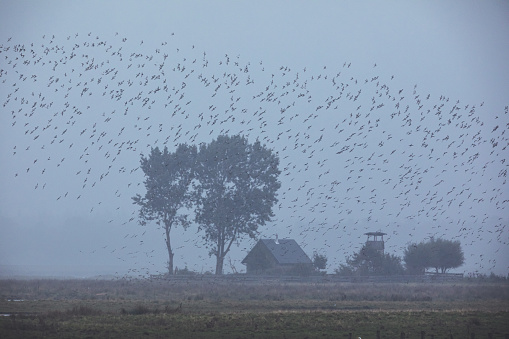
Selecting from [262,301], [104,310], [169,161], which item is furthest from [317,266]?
[104,310]

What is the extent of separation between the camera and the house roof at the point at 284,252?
386 ft

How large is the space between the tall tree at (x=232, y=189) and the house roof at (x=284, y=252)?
126 inches

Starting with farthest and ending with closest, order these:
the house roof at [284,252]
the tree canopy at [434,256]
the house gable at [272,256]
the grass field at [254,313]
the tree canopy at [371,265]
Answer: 1. the tree canopy at [434,256]
2. the house roof at [284,252]
3. the house gable at [272,256]
4. the tree canopy at [371,265]
5. the grass field at [254,313]

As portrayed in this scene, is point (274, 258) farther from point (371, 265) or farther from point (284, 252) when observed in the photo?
point (371, 265)

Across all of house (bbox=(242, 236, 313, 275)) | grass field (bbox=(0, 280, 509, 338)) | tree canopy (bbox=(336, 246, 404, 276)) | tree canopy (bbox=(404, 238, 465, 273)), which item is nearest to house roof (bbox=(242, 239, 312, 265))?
house (bbox=(242, 236, 313, 275))

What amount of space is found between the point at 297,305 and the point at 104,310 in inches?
656

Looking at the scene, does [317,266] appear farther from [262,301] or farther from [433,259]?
[262,301]

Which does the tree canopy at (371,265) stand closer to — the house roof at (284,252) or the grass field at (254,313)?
the house roof at (284,252)

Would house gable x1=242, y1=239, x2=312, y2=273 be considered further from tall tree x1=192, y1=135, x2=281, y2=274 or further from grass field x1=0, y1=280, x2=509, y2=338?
grass field x1=0, y1=280, x2=509, y2=338

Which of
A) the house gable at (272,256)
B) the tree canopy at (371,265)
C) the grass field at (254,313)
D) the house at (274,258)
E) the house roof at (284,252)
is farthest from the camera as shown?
the house roof at (284,252)

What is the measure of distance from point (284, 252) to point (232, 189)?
44.5 feet

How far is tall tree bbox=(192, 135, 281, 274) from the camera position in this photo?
120 metres

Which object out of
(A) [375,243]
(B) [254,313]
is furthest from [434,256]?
(B) [254,313]

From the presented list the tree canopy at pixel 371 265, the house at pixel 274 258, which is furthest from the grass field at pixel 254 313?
the house at pixel 274 258
